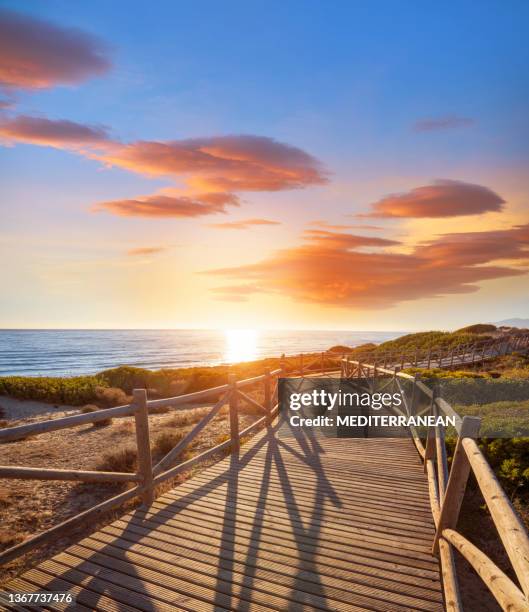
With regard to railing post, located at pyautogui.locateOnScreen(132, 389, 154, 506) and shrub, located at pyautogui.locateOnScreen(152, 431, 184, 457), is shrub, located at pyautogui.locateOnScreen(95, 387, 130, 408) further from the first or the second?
railing post, located at pyautogui.locateOnScreen(132, 389, 154, 506)

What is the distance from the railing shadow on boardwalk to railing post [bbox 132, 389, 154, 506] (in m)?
0.22

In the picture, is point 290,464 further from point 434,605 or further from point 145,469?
point 434,605

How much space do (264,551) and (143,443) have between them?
2.03 m

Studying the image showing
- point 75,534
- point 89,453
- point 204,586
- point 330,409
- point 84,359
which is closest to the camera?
point 204,586

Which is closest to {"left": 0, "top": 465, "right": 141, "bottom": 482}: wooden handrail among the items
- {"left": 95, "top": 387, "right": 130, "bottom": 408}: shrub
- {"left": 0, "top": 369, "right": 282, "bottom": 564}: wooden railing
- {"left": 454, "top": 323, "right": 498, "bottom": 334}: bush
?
{"left": 0, "top": 369, "right": 282, "bottom": 564}: wooden railing

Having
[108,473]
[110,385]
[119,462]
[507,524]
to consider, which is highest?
[507,524]

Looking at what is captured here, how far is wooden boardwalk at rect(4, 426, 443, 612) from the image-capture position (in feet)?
10.6

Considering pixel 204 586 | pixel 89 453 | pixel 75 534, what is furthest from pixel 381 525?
pixel 89 453

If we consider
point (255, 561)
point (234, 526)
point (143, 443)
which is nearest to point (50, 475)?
point (143, 443)

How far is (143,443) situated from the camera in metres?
4.82

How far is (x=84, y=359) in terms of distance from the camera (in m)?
63.3

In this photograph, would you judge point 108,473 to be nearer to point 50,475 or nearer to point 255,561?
point 50,475

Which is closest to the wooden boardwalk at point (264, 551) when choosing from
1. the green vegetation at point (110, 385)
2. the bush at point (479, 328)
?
the green vegetation at point (110, 385)

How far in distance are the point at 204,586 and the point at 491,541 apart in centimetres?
436
